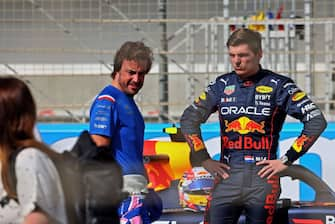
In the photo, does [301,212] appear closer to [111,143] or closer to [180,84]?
[111,143]

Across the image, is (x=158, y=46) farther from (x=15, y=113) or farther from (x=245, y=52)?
(x=15, y=113)

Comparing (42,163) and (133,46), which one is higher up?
(133,46)

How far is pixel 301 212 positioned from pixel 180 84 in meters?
4.01

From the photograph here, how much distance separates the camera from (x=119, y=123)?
14.5 ft

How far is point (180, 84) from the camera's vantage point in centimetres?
894

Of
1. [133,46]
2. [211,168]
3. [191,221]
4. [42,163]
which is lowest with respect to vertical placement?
[191,221]

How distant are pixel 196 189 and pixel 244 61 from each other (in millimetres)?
1015

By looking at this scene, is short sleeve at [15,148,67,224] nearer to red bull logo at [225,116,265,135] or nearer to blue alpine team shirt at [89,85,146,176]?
blue alpine team shirt at [89,85,146,176]

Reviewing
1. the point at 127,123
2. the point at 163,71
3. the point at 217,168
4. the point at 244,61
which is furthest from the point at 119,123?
the point at 163,71

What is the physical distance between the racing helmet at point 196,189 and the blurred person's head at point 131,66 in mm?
929

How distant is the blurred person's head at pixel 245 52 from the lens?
15.1ft

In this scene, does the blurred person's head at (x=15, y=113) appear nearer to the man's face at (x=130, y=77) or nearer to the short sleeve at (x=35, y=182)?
the short sleeve at (x=35, y=182)

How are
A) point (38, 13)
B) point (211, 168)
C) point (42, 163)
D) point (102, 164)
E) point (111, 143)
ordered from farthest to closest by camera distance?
point (38, 13)
point (211, 168)
point (111, 143)
point (102, 164)
point (42, 163)

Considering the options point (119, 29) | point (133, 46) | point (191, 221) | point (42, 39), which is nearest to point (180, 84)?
point (119, 29)
